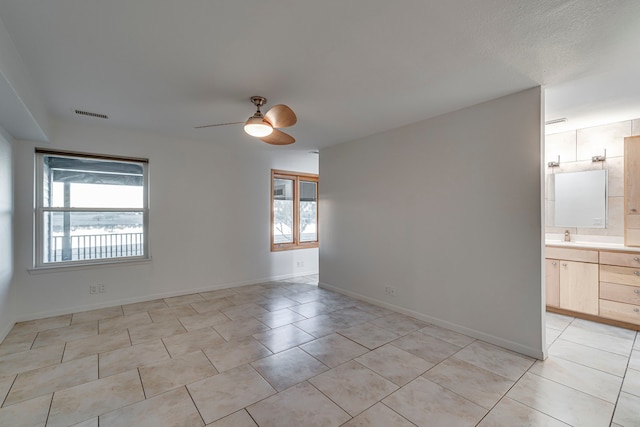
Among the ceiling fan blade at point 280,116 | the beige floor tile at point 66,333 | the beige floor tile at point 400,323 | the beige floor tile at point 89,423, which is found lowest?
the beige floor tile at point 400,323

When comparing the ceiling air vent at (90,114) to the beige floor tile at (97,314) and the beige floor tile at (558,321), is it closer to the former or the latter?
the beige floor tile at (97,314)

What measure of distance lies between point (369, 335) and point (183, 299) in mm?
2944

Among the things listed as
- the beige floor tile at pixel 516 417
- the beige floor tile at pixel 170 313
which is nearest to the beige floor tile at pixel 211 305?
the beige floor tile at pixel 170 313

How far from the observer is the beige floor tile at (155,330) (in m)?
3.08

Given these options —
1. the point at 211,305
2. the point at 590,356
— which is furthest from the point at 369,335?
the point at 211,305

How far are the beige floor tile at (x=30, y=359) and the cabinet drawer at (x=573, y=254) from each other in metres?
5.65

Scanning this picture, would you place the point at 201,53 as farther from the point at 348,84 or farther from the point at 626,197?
the point at 626,197

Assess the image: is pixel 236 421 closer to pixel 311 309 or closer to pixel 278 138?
pixel 311 309

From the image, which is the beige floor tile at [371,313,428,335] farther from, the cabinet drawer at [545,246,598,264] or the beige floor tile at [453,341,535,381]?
the cabinet drawer at [545,246,598,264]

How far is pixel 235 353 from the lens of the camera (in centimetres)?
276

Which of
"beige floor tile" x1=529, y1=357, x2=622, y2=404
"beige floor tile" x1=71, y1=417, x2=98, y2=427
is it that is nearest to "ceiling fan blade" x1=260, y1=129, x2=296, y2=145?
"beige floor tile" x1=71, y1=417, x2=98, y2=427

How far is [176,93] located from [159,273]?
286cm

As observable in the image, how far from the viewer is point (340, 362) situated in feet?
8.50

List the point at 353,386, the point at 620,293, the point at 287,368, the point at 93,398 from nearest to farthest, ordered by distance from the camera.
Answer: the point at 93,398, the point at 353,386, the point at 287,368, the point at 620,293
